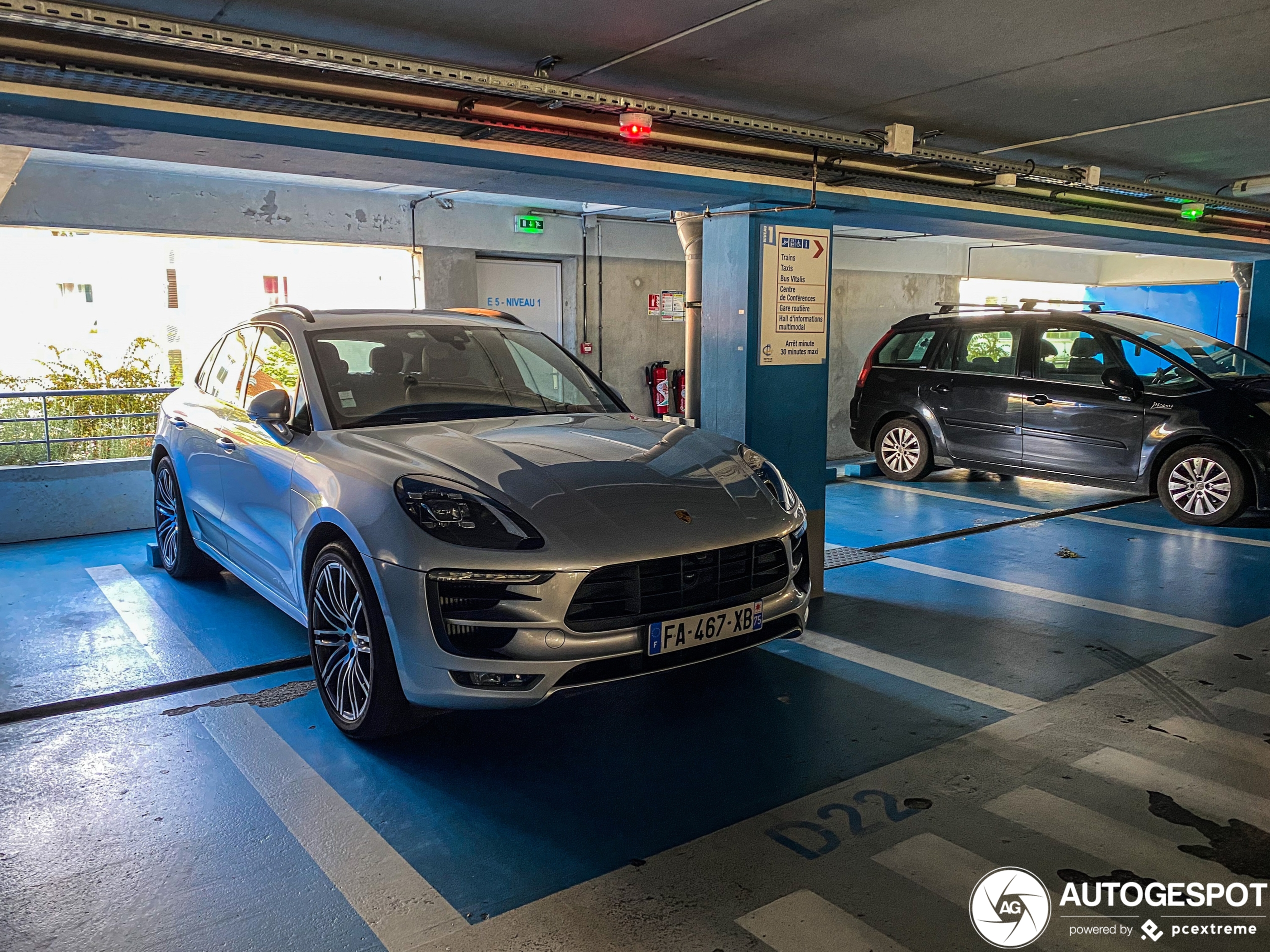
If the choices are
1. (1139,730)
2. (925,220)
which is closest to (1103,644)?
(1139,730)

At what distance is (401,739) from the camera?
3582mm

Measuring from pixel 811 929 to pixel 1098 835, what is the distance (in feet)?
3.50

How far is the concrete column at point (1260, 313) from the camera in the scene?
1152cm

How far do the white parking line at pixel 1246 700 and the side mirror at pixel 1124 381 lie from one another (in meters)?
4.32

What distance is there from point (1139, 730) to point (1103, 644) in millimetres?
1109

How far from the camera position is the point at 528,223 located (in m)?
10.3

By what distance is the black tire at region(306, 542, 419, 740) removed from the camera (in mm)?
3285

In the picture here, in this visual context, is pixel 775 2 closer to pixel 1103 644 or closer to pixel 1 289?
pixel 1103 644

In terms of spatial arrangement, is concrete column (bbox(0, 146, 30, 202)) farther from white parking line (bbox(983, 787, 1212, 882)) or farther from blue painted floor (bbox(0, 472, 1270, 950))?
white parking line (bbox(983, 787, 1212, 882))

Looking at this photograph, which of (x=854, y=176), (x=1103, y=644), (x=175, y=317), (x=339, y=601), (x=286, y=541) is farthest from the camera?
(x=175, y=317)

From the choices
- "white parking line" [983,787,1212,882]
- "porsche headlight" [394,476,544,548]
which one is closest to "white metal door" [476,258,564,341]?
"porsche headlight" [394,476,544,548]

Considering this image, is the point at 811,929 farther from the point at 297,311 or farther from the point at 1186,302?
the point at 1186,302

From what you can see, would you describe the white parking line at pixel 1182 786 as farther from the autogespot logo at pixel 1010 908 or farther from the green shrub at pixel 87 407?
the green shrub at pixel 87 407

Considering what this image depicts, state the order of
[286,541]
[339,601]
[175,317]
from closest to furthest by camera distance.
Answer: [339,601] < [286,541] < [175,317]
